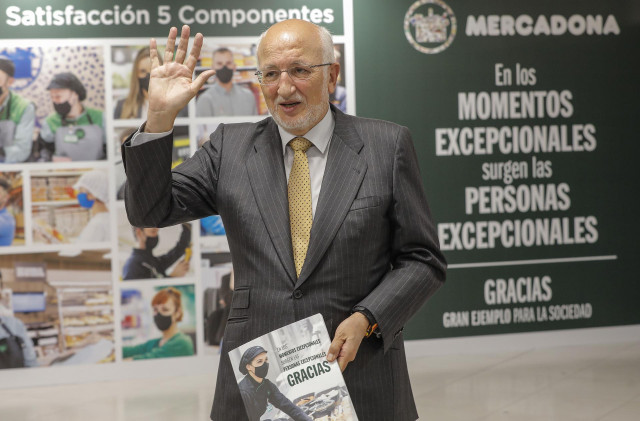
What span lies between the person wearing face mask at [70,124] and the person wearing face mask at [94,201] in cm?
13

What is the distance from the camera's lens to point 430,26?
5.88m

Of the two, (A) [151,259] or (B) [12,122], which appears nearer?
(B) [12,122]

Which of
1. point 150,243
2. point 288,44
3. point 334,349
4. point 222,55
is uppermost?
point 222,55

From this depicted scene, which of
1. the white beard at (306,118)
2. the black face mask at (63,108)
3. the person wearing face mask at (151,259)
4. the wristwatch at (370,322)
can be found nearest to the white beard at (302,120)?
the white beard at (306,118)

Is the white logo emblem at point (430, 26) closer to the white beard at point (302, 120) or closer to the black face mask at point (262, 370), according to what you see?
the white beard at point (302, 120)

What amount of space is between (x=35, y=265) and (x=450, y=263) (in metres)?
2.84

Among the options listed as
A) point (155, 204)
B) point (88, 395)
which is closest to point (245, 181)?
point (155, 204)

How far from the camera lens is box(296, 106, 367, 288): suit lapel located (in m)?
1.91

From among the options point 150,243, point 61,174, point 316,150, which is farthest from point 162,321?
point 316,150

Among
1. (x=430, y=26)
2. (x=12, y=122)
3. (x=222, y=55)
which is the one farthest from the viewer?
(x=430, y=26)

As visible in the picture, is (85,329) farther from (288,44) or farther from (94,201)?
(288,44)

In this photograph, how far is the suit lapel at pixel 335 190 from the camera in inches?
75.2

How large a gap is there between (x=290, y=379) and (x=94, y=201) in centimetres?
399

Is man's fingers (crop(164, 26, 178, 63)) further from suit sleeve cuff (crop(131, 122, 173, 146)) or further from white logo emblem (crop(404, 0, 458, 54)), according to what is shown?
white logo emblem (crop(404, 0, 458, 54))
